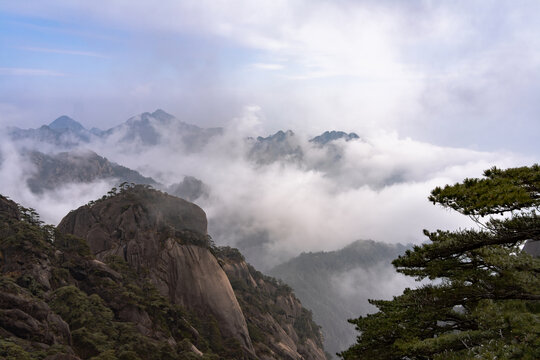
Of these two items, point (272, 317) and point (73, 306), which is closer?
point (73, 306)

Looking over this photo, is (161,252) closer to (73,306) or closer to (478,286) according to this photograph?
(73,306)

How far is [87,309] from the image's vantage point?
138ft

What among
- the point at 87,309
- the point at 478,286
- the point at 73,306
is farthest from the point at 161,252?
the point at 478,286

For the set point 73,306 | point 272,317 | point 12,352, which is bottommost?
point 12,352

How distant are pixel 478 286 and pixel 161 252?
196 ft

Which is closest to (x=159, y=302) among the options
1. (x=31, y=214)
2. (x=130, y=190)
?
(x=31, y=214)

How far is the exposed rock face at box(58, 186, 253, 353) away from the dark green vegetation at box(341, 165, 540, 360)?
5066 cm

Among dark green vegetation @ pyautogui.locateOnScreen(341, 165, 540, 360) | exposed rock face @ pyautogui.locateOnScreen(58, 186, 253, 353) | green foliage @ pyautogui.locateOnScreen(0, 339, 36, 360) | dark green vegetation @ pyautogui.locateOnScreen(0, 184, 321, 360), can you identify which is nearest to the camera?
dark green vegetation @ pyautogui.locateOnScreen(341, 165, 540, 360)

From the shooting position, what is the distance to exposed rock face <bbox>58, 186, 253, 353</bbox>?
205 ft

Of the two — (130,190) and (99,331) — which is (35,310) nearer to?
(99,331)

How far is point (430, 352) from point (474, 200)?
678 cm

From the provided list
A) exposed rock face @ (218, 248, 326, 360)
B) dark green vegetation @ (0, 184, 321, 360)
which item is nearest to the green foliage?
dark green vegetation @ (0, 184, 321, 360)

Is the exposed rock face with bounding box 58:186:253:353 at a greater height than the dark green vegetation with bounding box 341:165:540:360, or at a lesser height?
greater

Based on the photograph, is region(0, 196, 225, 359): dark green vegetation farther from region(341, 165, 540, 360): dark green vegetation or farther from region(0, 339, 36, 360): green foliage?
region(341, 165, 540, 360): dark green vegetation
